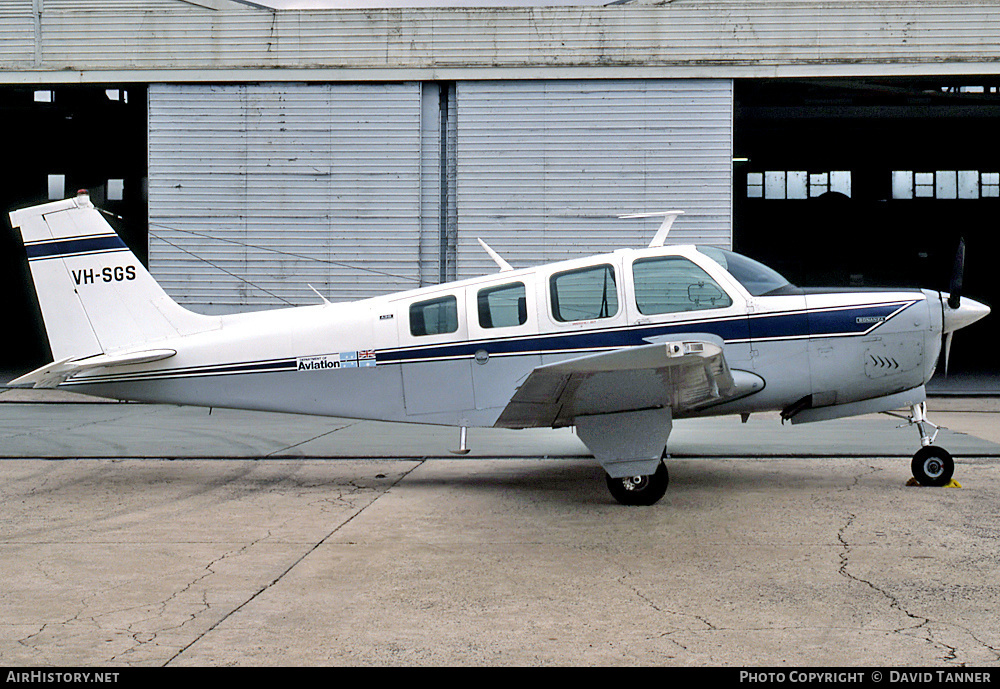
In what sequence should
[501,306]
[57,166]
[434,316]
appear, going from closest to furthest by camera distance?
[501,306], [434,316], [57,166]

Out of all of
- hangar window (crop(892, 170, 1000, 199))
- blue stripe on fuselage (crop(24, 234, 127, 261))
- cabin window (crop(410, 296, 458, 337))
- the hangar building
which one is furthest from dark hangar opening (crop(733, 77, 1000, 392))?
blue stripe on fuselage (crop(24, 234, 127, 261))

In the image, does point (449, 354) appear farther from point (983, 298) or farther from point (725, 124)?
point (983, 298)

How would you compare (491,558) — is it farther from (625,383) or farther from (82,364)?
(82,364)

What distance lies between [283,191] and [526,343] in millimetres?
10097

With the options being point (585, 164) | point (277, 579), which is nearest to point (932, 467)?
point (277, 579)

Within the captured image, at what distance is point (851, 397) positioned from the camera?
770cm

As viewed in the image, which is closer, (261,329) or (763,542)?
(763,542)

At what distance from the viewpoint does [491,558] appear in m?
5.70

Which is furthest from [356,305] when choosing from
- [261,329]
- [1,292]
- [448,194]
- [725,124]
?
[1,292]

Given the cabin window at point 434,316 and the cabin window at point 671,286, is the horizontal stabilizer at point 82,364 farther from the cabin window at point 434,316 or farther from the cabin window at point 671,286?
the cabin window at point 671,286

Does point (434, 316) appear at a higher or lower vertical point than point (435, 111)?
lower

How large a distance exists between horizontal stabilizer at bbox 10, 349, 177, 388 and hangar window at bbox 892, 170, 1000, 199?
119 feet

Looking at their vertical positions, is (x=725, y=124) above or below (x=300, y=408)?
above

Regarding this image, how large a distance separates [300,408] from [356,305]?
1079 mm
